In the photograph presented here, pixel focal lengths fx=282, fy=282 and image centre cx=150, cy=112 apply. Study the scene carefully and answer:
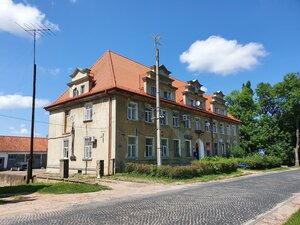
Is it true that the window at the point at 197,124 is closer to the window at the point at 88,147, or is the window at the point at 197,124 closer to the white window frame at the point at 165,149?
the white window frame at the point at 165,149

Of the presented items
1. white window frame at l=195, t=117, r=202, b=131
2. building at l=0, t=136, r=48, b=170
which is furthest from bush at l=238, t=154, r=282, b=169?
building at l=0, t=136, r=48, b=170

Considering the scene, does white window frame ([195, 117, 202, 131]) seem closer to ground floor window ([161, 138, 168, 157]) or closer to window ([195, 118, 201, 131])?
window ([195, 118, 201, 131])

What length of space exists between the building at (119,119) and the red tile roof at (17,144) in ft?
70.8

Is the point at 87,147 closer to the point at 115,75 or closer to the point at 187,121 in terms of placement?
the point at 115,75

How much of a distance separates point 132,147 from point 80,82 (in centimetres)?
811

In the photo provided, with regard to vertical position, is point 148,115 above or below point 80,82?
below

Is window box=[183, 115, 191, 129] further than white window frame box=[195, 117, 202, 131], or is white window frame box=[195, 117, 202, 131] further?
white window frame box=[195, 117, 202, 131]

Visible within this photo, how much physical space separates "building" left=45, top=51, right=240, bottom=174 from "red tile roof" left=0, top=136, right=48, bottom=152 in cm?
2157

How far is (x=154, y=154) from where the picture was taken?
26.0 m

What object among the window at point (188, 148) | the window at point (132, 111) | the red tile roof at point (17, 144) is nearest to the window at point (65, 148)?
the window at point (132, 111)

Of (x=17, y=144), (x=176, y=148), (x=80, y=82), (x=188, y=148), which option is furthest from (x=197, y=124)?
(x=17, y=144)

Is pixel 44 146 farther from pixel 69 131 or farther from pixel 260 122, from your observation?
pixel 260 122

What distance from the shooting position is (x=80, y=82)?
26625 millimetres

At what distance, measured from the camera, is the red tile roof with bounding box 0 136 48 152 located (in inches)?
1835
